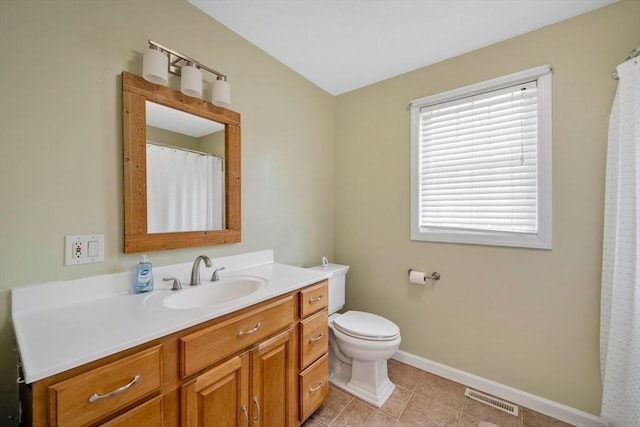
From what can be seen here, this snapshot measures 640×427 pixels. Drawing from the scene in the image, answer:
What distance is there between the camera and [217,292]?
1383 millimetres

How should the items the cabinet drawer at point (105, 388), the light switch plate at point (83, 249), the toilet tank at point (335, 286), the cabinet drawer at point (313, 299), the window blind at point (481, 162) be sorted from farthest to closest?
the toilet tank at point (335, 286) < the window blind at point (481, 162) < the cabinet drawer at point (313, 299) < the light switch plate at point (83, 249) < the cabinet drawer at point (105, 388)

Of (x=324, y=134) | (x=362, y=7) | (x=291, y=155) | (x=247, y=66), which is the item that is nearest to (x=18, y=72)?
(x=247, y=66)

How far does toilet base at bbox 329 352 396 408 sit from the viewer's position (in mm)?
1692

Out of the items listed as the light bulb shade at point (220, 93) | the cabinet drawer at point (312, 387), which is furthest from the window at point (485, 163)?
the light bulb shade at point (220, 93)

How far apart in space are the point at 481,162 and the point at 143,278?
84.9 inches

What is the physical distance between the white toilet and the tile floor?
62 mm

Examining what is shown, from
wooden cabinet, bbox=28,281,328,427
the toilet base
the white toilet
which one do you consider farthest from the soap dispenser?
the toilet base

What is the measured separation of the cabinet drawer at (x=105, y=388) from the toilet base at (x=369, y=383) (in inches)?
53.2

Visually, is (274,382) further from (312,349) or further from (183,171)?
(183,171)

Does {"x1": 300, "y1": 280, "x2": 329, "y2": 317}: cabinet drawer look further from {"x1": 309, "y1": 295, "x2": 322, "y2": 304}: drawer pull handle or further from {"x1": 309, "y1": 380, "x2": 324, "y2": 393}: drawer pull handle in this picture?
{"x1": 309, "y1": 380, "x2": 324, "y2": 393}: drawer pull handle

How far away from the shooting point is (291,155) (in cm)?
206

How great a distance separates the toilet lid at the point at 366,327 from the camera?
5.44 feet

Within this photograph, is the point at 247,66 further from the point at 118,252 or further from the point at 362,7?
the point at 118,252

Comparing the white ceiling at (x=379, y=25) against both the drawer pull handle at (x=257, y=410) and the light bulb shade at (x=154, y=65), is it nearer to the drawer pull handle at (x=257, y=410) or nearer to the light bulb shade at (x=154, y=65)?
the light bulb shade at (x=154, y=65)
